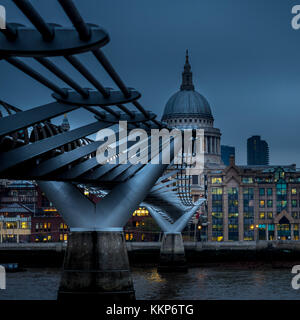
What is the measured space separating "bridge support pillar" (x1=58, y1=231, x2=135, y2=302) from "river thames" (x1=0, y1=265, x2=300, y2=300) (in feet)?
51.9

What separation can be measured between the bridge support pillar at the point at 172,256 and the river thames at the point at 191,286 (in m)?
1.68

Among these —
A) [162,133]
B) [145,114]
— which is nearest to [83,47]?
[145,114]

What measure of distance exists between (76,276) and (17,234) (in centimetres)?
10475

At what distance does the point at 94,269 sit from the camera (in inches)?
928

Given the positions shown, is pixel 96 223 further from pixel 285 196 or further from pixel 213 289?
pixel 285 196

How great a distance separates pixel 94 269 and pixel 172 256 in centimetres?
4104

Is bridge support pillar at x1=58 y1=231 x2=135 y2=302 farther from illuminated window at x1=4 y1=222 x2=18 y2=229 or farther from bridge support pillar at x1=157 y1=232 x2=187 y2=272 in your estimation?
illuminated window at x1=4 y1=222 x2=18 y2=229

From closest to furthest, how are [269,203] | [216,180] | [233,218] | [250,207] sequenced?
[233,218]
[250,207]
[269,203]
[216,180]

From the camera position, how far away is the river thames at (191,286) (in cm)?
4128

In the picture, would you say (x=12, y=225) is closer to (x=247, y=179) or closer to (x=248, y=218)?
(x=248, y=218)

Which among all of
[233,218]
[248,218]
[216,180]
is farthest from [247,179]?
[233,218]

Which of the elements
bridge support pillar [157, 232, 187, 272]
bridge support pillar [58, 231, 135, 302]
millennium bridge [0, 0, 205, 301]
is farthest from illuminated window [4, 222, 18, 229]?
bridge support pillar [58, 231, 135, 302]

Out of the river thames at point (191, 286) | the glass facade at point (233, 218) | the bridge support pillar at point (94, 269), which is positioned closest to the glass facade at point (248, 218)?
the glass facade at point (233, 218)

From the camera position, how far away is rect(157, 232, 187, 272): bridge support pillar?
63.5m
